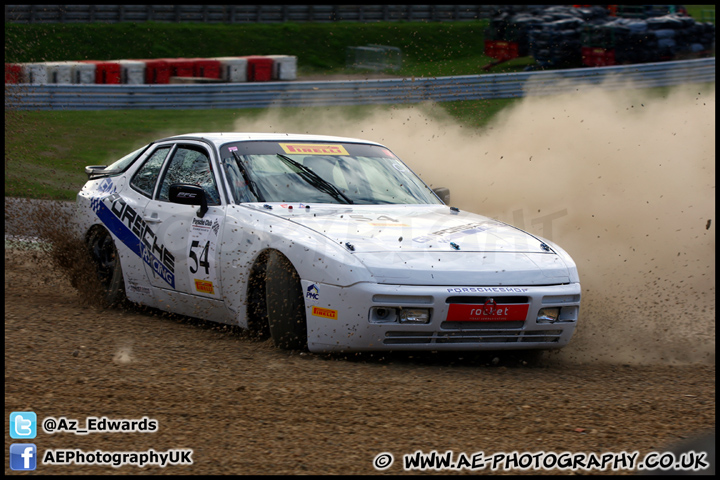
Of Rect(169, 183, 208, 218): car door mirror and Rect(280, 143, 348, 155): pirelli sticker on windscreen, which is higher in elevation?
Rect(280, 143, 348, 155): pirelli sticker on windscreen

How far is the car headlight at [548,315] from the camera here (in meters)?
4.94

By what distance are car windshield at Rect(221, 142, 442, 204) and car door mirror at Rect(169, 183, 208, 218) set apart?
8.6 inches

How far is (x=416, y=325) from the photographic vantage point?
4.69 meters

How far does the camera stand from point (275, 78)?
29.5 m

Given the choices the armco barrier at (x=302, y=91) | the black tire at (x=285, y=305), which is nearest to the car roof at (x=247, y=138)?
the black tire at (x=285, y=305)

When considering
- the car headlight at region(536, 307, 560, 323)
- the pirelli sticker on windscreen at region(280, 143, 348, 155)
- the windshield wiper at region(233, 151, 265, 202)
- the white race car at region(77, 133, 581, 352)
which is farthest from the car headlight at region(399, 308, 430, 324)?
the pirelli sticker on windscreen at region(280, 143, 348, 155)

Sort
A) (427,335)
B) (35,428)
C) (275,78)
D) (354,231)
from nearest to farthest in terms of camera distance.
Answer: (35,428), (427,335), (354,231), (275,78)

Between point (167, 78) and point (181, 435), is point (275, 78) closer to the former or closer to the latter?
point (167, 78)

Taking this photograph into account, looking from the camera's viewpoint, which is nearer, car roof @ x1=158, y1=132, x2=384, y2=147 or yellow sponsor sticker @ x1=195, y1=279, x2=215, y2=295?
yellow sponsor sticker @ x1=195, y1=279, x2=215, y2=295

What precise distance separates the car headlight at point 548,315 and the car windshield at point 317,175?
1.52 meters

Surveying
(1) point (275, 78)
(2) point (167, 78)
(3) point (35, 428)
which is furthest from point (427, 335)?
(1) point (275, 78)

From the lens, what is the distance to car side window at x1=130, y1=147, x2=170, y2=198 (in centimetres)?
646

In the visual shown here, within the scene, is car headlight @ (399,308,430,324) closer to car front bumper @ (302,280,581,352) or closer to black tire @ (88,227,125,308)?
car front bumper @ (302,280,581,352)

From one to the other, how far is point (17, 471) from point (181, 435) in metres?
0.65
